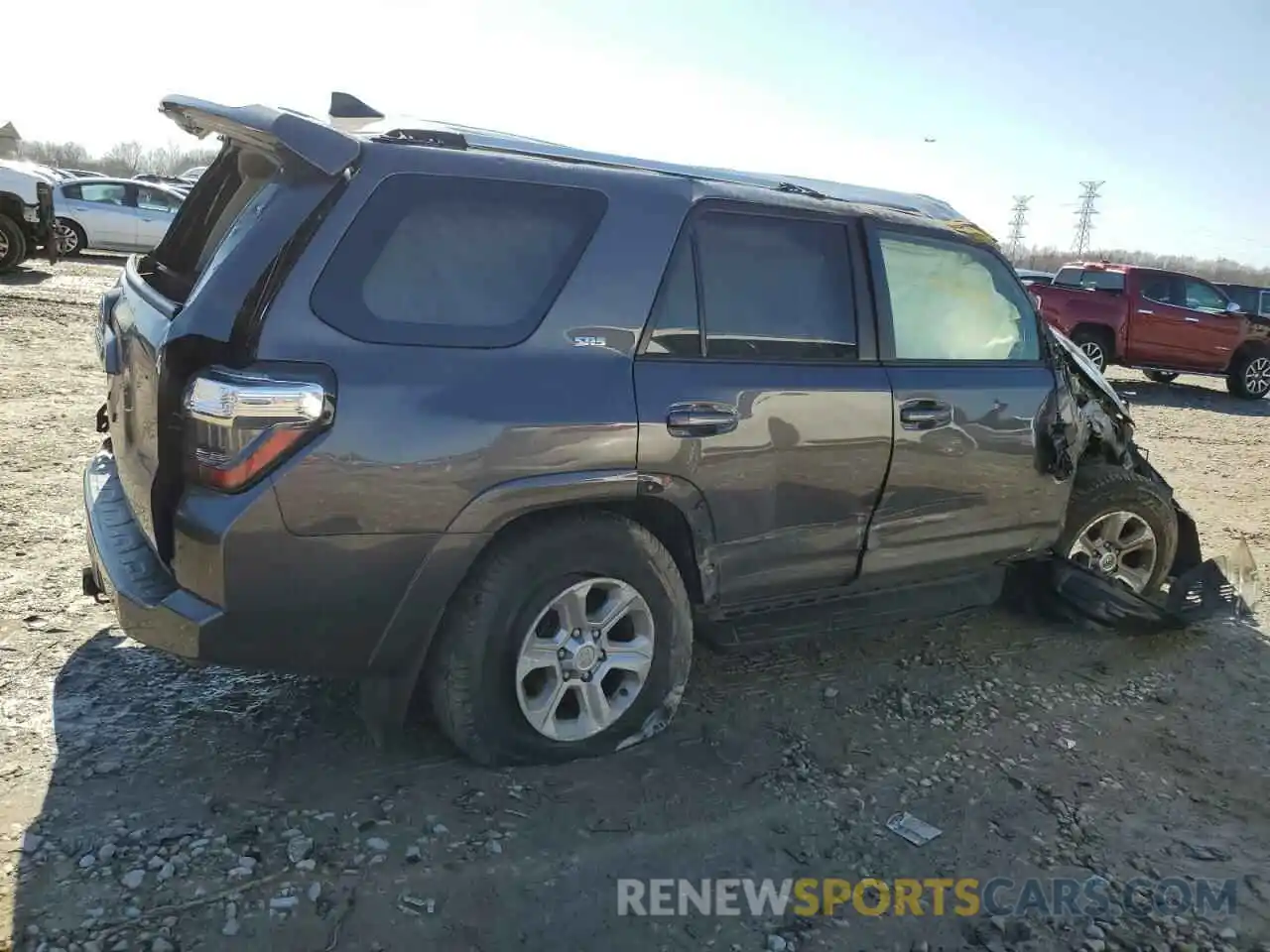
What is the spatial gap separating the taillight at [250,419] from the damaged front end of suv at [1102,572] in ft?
9.90

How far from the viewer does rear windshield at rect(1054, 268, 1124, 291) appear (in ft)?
48.4

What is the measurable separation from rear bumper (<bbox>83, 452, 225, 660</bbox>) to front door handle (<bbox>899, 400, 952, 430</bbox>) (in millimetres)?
2384

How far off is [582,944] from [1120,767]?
2090 millimetres

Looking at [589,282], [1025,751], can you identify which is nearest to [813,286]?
[589,282]

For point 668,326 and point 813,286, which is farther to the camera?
point 813,286

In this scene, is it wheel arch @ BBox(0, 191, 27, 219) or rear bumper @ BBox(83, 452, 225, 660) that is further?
wheel arch @ BBox(0, 191, 27, 219)

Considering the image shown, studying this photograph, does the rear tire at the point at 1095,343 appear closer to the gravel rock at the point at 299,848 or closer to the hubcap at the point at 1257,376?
the hubcap at the point at 1257,376

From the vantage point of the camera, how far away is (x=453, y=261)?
2.74 m

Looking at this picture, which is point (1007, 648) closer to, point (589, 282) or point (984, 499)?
point (984, 499)

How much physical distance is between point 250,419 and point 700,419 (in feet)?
4.34

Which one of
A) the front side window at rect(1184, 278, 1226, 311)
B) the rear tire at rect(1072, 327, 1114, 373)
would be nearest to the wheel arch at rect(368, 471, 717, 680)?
the rear tire at rect(1072, 327, 1114, 373)

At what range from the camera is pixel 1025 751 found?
345 cm

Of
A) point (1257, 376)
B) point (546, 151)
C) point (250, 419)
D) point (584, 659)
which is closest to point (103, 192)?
point (546, 151)

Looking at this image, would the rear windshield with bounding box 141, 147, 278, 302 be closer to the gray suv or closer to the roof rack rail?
the gray suv
